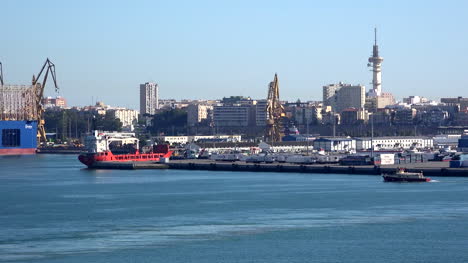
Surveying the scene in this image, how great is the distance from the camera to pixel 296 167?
186 ft

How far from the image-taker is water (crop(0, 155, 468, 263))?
84.0 ft

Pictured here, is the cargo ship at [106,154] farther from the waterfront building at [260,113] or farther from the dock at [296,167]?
the waterfront building at [260,113]

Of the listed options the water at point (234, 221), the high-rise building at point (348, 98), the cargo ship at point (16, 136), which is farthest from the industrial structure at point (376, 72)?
the water at point (234, 221)

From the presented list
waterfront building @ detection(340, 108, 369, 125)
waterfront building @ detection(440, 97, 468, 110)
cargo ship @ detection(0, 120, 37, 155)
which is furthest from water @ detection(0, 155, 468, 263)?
waterfront building @ detection(440, 97, 468, 110)

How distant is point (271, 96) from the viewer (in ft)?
295

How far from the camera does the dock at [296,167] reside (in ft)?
164

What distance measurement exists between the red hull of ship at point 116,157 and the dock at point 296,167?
69 centimetres

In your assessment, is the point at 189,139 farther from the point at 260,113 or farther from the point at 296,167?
the point at 296,167

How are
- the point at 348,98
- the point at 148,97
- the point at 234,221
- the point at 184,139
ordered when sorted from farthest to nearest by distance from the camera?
the point at 148,97 < the point at 348,98 < the point at 184,139 < the point at 234,221

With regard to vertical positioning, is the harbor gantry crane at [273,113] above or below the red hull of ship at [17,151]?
above

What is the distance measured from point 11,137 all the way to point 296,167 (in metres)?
33.5

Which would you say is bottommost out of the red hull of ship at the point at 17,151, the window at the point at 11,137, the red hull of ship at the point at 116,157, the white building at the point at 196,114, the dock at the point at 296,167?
the dock at the point at 296,167

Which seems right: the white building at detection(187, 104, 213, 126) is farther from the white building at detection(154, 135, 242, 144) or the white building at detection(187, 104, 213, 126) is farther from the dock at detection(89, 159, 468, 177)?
the dock at detection(89, 159, 468, 177)

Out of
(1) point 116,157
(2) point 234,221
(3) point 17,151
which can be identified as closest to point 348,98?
(3) point 17,151
